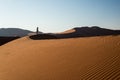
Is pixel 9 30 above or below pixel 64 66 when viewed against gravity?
below

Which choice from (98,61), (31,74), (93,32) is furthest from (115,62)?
(93,32)

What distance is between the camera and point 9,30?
98688 millimetres

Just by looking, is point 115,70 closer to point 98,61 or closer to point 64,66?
point 98,61

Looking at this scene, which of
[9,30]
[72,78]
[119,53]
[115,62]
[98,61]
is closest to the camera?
[72,78]

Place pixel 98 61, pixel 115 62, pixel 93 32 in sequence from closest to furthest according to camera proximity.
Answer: pixel 115 62
pixel 98 61
pixel 93 32

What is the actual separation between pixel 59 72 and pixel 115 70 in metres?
2.20

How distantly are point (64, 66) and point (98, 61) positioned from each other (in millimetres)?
1470

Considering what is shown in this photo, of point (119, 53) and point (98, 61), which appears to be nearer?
point (98, 61)

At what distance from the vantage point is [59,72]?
24.4 feet

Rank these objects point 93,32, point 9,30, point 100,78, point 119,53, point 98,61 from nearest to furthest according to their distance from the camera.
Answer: point 100,78 < point 98,61 < point 119,53 < point 93,32 < point 9,30

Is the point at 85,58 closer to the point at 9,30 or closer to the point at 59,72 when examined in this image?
the point at 59,72

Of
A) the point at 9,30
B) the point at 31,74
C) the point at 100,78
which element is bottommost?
the point at 9,30

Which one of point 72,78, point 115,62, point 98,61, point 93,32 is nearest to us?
A: point 72,78

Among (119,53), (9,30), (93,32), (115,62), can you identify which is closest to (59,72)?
(115,62)
